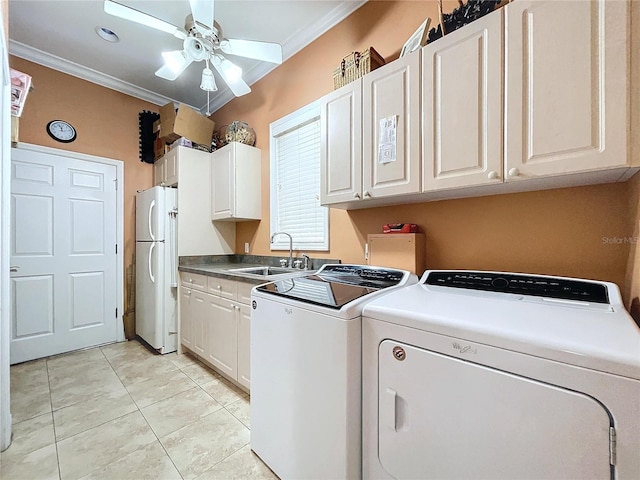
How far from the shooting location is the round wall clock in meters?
2.77

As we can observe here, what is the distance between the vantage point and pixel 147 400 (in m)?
1.99

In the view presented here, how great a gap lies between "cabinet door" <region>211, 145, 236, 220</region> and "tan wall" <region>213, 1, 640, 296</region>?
74 centimetres

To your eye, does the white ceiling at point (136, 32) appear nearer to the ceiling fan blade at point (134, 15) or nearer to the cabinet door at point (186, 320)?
the ceiling fan blade at point (134, 15)

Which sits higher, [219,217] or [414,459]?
[219,217]

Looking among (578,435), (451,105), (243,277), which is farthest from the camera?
(243,277)

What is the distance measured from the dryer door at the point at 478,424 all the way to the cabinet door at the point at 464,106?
82cm

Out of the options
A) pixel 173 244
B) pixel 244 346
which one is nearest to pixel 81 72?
pixel 173 244

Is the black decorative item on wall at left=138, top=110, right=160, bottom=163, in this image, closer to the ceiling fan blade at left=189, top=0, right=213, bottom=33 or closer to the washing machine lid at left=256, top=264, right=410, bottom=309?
the ceiling fan blade at left=189, top=0, right=213, bottom=33

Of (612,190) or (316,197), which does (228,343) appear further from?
(612,190)

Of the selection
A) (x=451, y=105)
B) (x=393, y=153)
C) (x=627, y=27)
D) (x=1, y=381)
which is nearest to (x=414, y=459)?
(x=393, y=153)

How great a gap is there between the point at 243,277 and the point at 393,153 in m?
1.32

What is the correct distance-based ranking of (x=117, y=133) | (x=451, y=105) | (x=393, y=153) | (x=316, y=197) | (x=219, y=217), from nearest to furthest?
(x=451, y=105), (x=393, y=153), (x=316, y=197), (x=219, y=217), (x=117, y=133)

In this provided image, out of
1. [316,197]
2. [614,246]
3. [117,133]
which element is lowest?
[614,246]

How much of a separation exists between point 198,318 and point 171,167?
1671 millimetres
